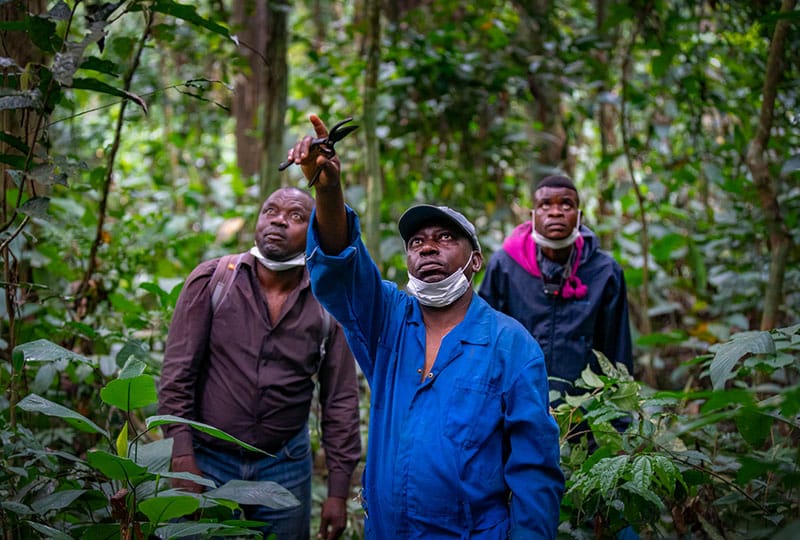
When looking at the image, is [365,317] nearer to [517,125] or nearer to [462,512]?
[462,512]

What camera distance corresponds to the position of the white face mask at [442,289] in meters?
2.32

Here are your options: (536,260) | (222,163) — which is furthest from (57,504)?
(222,163)

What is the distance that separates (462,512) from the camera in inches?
82.0

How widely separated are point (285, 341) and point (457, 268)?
2.94 feet

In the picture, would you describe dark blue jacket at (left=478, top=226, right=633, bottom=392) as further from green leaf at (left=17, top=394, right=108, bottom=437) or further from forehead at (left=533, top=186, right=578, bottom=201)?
green leaf at (left=17, top=394, right=108, bottom=437)

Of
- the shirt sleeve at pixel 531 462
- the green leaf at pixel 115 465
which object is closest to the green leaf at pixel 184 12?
the green leaf at pixel 115 465

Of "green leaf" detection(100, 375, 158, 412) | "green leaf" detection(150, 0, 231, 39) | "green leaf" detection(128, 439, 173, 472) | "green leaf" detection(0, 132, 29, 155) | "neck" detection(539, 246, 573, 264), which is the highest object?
"green leaf" detection(150, 0, 231, 39)

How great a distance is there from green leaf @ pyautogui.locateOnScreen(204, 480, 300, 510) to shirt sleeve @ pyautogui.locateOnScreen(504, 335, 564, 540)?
0.62 m

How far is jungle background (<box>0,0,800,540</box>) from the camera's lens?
2.24 metres

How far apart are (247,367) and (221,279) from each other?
38 centimetres

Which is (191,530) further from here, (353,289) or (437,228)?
(437,228)

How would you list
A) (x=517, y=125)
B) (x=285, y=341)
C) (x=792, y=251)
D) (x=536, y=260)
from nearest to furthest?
(x=285, y=341)
(x=536, y=260)
(x=792, y=251)
(x=517, y=125)

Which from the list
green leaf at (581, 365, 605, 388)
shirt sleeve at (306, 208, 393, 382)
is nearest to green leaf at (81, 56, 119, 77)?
shirt sleeve at (306, 208, 393, 382)

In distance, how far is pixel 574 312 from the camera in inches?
134
